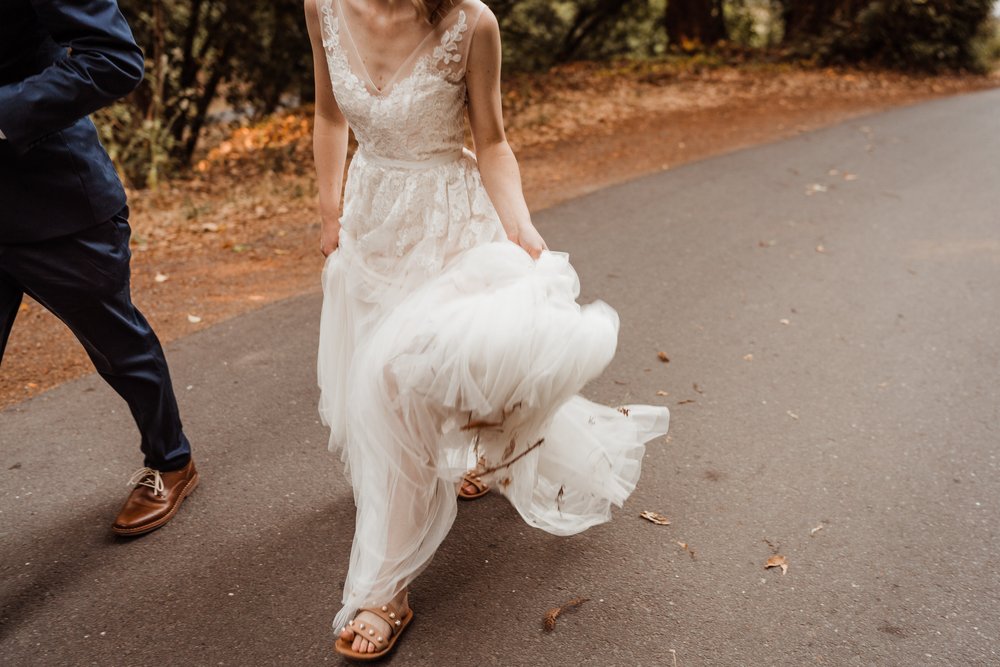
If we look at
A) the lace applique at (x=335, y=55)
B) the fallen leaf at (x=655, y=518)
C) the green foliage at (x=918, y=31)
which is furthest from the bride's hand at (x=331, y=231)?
the green foliage at (x=918, y=31)

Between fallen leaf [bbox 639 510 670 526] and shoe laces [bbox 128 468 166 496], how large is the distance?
76.8 inches

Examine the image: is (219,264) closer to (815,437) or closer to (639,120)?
(815,437)

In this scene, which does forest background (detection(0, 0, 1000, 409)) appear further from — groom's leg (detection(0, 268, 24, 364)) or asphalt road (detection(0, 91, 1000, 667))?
groom's leg (detection(0, 268, 24, 364))

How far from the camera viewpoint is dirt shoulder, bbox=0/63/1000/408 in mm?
5340

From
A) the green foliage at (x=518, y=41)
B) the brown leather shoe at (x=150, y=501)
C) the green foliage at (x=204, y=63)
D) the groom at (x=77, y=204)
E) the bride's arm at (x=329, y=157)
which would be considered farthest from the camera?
the green foliage at (x=518, y=41)

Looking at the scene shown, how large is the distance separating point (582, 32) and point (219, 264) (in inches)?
548

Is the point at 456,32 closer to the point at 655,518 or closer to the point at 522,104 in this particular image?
the point at 655,518

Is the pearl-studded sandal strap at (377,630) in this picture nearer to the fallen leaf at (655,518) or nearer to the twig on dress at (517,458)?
the twig on dress at (517,458)

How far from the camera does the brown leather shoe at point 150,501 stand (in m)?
3.11

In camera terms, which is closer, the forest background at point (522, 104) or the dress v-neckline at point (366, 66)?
the dress v-neckline at point (366, 66)

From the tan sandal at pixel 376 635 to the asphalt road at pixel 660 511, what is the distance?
62 mm

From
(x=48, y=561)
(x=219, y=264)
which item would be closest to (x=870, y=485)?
(x=48, y=561)

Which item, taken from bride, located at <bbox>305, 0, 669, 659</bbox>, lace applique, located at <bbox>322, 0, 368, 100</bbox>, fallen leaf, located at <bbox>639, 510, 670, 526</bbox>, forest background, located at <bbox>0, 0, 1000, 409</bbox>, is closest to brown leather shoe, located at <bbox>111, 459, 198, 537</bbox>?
bride, located at <bbox>305, 0, 669, 659</bbox>

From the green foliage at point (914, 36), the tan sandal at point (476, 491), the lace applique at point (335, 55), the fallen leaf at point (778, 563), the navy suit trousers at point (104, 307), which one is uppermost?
the lace applique at point (335, 55)
